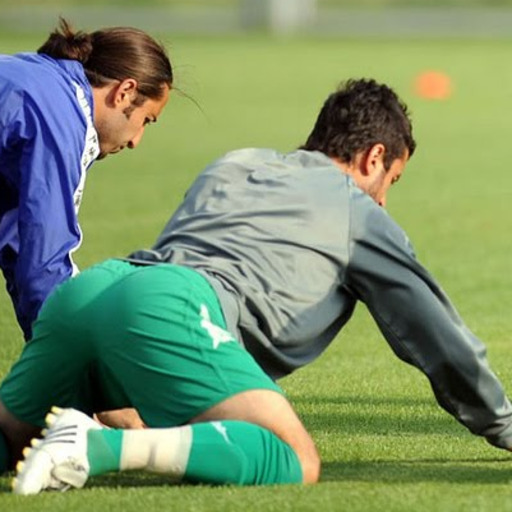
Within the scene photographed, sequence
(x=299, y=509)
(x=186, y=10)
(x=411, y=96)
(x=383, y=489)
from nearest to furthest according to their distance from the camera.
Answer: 1. (x=299, y=509)
2. (x=383, y=489)
3. (x=411, y=96)
4. (x=186, y=10)

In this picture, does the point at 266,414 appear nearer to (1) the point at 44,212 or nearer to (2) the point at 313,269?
(2) the point at 313,269

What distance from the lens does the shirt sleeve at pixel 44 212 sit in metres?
5.97

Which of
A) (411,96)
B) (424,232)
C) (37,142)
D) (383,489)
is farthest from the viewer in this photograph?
(411,96)

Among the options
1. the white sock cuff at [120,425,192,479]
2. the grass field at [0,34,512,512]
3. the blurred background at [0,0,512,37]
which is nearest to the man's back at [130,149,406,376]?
the white sock cuff at [120,425,192,479]

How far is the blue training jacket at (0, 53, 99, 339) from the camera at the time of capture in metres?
5.98

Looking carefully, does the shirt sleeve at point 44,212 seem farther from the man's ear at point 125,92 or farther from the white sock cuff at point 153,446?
the white sock cuff at point 153,446

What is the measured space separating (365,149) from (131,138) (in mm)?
1112

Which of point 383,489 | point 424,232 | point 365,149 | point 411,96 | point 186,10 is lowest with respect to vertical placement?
point 186,10

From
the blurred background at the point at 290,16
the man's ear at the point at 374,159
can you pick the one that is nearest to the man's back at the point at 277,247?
the man's ear at the point at 374,159

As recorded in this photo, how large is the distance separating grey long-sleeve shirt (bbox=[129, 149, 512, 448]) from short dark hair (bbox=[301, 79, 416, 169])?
0.10m

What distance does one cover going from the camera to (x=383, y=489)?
5332mm

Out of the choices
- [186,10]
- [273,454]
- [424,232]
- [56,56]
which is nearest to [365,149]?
[273,454]

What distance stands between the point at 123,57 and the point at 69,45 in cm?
22

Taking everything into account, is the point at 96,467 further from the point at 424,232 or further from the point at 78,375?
the point at 424,232
